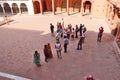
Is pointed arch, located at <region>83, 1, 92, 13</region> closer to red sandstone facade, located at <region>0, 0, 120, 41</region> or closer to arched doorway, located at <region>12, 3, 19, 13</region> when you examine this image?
red sandstone facade, located at <region>0, 0, 120, 41</region>

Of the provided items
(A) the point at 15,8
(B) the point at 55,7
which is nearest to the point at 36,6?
(B) the point at 55,7

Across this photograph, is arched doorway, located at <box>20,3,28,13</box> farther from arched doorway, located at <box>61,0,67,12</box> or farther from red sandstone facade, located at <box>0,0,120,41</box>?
arched doorway, located at <box>61,0,67,12</box>

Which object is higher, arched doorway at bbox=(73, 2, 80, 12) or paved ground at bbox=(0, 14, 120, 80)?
arched doorway at bbox=(73, 2, 80, 12)

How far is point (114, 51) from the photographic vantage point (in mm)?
13234

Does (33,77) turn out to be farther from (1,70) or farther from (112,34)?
(112,34)

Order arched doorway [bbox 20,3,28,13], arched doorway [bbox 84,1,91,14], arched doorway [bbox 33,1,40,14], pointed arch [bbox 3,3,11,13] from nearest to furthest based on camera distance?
arched doorway [bbox 84,1,91,14] < arched doorway [bbox 33,1,40,14] < arched doorway [bbox 20,3,28,13] < pointed arch [bbox 3,3,11,13]

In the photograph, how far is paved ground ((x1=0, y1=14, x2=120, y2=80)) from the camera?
34.8ft

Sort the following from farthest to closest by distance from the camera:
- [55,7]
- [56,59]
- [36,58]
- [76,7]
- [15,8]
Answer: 1. [15,8]
2. [55,7]
3. [76,7]
4. [56,59]
5. [36,58]

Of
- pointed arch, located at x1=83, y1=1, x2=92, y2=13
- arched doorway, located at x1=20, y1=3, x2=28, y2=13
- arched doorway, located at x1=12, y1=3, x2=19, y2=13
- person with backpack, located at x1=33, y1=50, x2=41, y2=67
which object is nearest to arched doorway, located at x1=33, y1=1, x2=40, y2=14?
arched doorway, located at x1=20, y1=3, x2=28, y2=13

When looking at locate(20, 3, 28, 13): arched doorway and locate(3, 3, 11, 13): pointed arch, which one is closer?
locate(20, 3, 28, 13): arched doorway

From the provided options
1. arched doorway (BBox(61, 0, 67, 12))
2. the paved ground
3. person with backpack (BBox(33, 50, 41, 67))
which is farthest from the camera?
arched doorway (BBox(61, 0, 67, 12))

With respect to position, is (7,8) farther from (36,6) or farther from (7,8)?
(36,6)

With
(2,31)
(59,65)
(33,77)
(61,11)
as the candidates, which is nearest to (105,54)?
(59,65)

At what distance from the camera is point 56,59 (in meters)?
12.4
